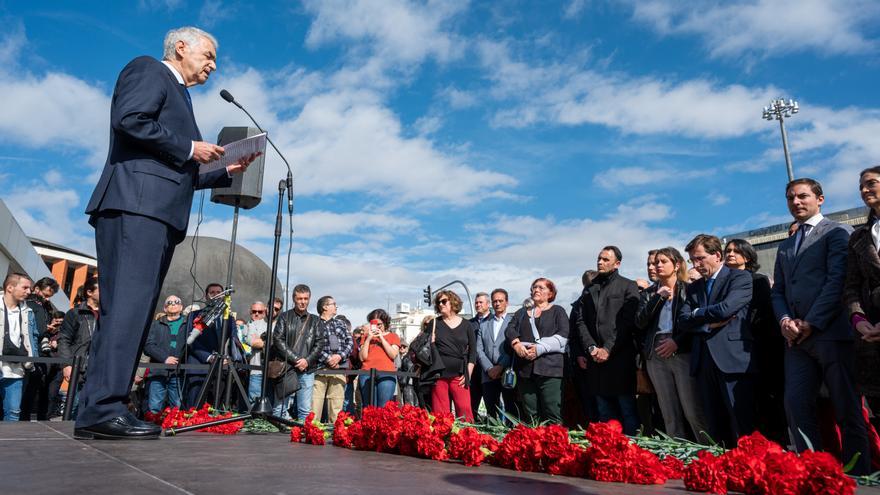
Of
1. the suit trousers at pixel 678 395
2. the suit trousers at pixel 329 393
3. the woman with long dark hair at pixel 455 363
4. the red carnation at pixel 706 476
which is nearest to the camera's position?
the red carnation at pixel 706 476

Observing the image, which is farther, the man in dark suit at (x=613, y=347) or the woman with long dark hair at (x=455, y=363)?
the woman with long dark hair at (x=455, y=363)

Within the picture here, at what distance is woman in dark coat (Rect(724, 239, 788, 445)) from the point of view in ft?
15.9

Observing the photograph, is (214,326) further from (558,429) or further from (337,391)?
(558,429)

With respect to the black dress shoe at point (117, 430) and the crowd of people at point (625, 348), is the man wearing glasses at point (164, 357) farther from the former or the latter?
the black dress shoe at point (117, 430)

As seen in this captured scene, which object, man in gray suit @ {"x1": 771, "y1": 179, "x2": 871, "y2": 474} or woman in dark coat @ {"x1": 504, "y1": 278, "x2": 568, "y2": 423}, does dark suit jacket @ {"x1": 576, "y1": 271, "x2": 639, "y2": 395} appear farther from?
man in gray suit @ {"x1": 771, "y1": 179, "x2": 871, "y2": 474}

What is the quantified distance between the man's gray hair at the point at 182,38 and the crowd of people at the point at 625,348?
1.80 meters

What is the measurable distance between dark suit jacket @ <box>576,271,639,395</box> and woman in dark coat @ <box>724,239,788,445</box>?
1.25m

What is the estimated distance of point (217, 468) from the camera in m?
2.18

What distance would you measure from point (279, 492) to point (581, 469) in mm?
1189

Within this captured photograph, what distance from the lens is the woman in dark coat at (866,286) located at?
12.1 ft

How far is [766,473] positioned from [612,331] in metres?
4.14

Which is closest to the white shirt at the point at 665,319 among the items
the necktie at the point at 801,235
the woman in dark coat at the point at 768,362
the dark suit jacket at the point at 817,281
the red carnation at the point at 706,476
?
the woman in dark coat at the point at 768,362

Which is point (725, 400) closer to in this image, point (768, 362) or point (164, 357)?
point (768, 362)

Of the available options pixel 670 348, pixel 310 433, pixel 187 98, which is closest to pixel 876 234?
pixel 670 348
